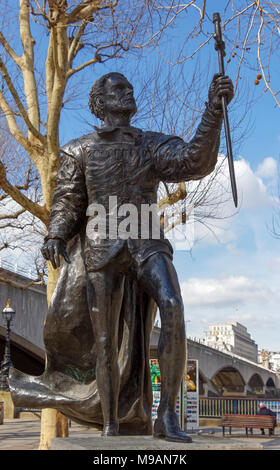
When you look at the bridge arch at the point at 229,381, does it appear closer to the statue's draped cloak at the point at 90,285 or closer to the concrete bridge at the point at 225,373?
the concrete bridge at the point at 225,373

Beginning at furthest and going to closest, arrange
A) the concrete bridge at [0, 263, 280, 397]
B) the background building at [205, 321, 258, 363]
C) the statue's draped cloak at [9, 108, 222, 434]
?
the background building at [205, 321, 258, 363]
the concrete bridge at [0, 263, 280, 397]
the statue's draped cloak at [9, 108, 222, 434]

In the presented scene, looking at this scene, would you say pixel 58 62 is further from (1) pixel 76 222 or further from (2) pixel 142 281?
(2) pixel 142 281

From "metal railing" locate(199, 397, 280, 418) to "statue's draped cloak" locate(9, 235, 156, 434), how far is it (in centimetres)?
2237

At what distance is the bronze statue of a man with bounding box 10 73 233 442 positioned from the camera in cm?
361

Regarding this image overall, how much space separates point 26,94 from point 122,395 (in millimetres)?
8441

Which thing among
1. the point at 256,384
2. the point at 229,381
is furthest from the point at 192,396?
the point at 256,384

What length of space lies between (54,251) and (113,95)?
119 centimetres

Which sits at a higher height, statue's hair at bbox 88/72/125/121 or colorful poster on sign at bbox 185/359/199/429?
statue's hair at bbox 88/72/125/121

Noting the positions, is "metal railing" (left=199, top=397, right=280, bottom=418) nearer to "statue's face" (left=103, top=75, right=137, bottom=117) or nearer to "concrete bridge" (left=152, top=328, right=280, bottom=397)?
"concrete bridge" (left=152, top=328, right=280, bottom=397)

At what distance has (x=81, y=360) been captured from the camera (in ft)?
13.6

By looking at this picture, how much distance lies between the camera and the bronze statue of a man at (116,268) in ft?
11.9

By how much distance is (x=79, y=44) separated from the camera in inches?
448

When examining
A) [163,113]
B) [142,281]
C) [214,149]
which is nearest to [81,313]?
[142,281]

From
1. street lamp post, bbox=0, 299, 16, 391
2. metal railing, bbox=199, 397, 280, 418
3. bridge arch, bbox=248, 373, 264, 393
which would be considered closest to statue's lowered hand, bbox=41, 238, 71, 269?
street lamp post, bbox=0, 299, 16, 391
